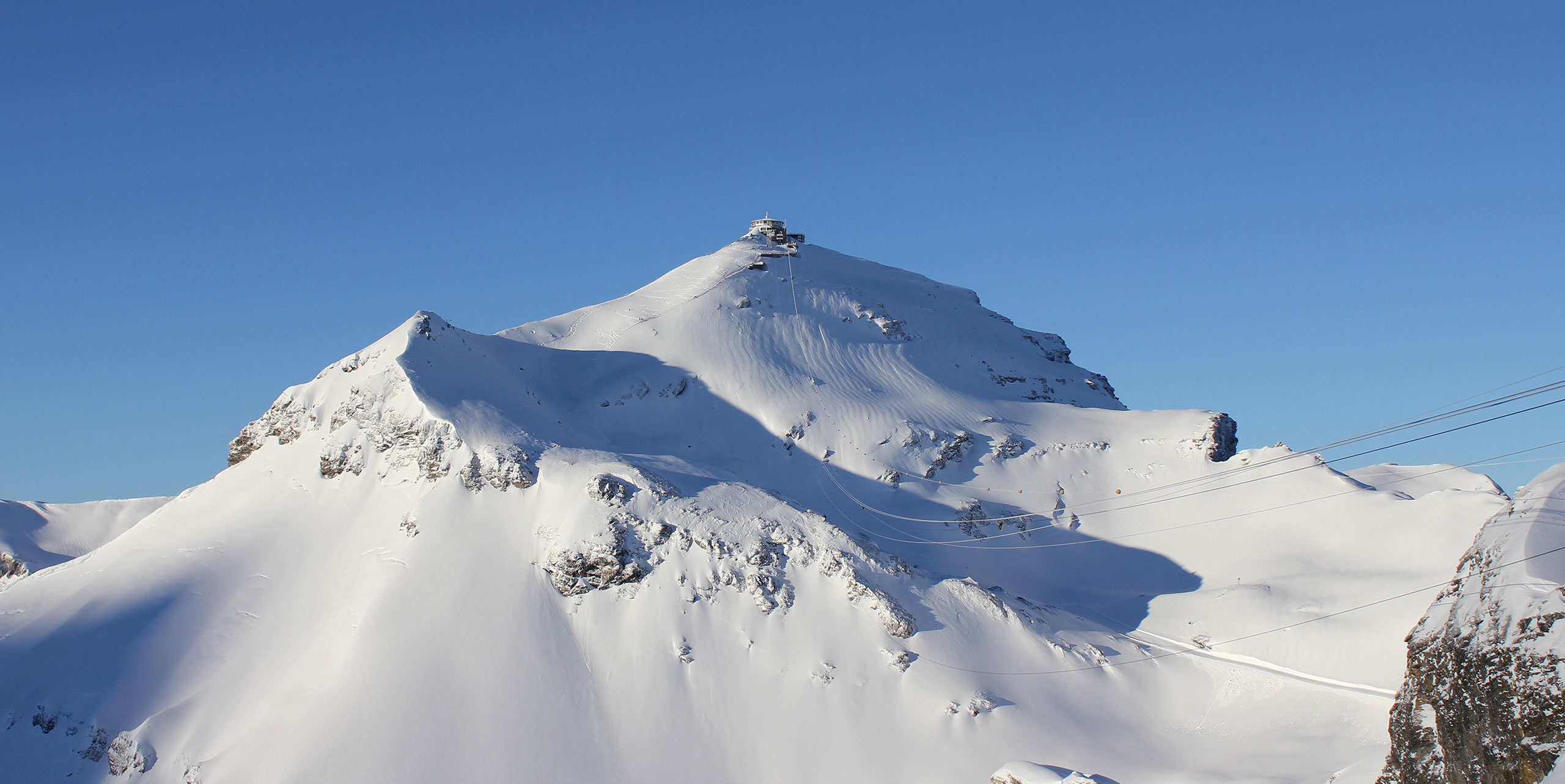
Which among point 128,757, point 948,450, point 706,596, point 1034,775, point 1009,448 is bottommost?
point 128,757

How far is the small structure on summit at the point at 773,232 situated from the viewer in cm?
9181

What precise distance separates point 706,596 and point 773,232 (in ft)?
169

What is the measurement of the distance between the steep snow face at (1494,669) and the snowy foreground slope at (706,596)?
5609 millimetres

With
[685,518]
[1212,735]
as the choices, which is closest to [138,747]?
[685,518]

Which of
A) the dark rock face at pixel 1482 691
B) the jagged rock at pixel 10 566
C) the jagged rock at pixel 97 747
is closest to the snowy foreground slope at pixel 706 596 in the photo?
the jagged rock at pixel 97 747

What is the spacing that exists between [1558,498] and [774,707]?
1161 inches

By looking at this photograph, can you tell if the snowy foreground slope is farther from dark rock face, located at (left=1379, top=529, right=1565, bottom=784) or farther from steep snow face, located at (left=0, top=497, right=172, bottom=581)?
steep snow face, located at (left=0, top=497, right=172, bottom=581)

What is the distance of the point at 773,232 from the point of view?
92.6 metres

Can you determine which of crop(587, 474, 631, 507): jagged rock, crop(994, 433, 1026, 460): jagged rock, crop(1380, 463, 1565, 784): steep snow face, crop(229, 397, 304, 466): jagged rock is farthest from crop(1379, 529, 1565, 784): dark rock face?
crop(229, 397, 304, 466): jagged rock

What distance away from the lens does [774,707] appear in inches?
1698

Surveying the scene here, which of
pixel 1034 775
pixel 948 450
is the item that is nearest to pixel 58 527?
pixel 948 450

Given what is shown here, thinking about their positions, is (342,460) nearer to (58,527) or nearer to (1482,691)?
(1482,691)

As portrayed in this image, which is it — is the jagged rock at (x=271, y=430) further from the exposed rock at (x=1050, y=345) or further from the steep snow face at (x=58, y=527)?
the exposed rock at (x=1050, y=345)

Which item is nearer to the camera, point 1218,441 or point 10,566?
point 1218,441
